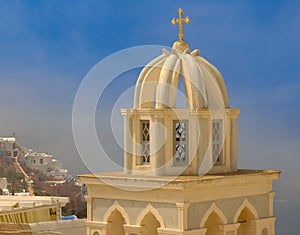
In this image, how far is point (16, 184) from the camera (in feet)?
150

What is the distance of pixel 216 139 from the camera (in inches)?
577

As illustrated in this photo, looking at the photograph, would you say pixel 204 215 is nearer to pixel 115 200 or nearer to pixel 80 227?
pixel 115 200

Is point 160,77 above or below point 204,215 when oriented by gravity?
above

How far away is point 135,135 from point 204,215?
4.91 feet

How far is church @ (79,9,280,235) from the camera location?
558 inches

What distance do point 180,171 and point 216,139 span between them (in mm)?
755

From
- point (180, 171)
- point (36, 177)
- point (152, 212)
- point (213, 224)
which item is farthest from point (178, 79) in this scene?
point (36, 177)

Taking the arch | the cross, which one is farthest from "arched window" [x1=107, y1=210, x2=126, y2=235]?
the cross

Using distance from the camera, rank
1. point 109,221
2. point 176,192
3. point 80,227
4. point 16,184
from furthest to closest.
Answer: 1. point 16,184
2. point 80,227
3. point 109,221
4. point 176,192

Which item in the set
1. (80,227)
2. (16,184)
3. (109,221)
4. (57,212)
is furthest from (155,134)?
(16,184)

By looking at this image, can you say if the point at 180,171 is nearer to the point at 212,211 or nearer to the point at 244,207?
the point at 212,211

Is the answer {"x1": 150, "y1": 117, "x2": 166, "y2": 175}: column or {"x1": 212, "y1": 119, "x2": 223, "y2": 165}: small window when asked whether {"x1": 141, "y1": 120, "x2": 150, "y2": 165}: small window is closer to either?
{"x1": 150, "y1": 117, "x2": 166, "y2": 175}: column

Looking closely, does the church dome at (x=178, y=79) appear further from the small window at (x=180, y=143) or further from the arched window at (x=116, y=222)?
the arched window at (x=116, y=222)

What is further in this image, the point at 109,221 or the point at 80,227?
the point at 80,227
